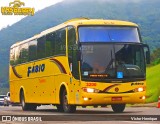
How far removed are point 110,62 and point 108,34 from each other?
1302 millimetres

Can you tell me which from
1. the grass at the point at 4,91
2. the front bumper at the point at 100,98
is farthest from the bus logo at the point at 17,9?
the grass at the point at 4,91

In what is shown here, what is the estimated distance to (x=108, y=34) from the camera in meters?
22.4

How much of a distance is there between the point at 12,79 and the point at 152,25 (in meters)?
154

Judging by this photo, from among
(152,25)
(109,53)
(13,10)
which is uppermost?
(152,25)

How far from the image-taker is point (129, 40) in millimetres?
22422

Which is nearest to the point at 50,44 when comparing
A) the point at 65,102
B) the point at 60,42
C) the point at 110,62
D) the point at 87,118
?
the point at 60,42

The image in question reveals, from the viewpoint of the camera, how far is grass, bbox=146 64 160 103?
4189 cm

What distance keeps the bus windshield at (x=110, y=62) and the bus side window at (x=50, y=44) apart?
3030 millimetres

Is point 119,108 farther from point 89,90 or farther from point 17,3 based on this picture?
point 17,3

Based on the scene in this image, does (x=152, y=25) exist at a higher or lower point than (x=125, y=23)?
higher

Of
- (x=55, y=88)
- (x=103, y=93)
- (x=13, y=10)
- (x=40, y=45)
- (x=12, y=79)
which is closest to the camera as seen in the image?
(x=103, y=93)

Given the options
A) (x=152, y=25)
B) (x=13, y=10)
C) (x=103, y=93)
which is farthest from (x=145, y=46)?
(x=152, y=25)

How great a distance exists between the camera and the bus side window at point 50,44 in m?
24.5

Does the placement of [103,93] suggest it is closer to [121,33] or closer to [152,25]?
[121,33]
